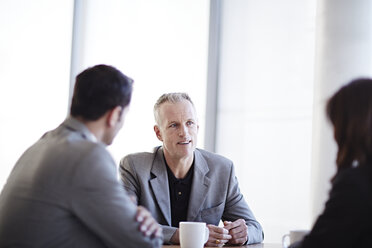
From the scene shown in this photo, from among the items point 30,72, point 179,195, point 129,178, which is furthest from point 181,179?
point 30,72

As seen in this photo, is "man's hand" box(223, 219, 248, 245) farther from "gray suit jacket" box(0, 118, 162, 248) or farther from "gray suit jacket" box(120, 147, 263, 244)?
"gray suit jacket" box(0, 118, 162, 248)

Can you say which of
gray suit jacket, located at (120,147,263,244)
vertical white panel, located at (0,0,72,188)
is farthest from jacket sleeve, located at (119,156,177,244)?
vertical white panel, located at (0,0,72,188)

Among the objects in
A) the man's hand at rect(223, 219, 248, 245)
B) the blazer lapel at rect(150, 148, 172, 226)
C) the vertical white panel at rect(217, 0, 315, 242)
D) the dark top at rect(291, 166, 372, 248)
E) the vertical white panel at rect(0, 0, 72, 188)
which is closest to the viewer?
the dark top at rect(291, 166, 372, 248)

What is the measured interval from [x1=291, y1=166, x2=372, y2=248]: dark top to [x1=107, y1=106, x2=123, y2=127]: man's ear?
28.4 inches

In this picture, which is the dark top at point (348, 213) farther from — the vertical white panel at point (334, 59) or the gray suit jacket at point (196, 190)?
the vertical white panel at point (334, 59)

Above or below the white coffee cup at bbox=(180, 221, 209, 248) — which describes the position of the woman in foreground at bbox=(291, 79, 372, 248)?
above

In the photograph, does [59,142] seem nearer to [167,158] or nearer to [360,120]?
[360,120]

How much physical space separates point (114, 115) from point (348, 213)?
0.79 meters

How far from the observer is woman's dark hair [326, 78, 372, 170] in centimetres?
141

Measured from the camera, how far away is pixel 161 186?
9.14ft

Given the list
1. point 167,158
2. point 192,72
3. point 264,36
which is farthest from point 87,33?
point 167,158

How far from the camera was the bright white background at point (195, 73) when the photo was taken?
391 cm

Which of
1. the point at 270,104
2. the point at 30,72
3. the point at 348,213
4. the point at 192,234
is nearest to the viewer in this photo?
the point at 348,213

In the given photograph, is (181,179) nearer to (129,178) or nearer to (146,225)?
(129,178)
